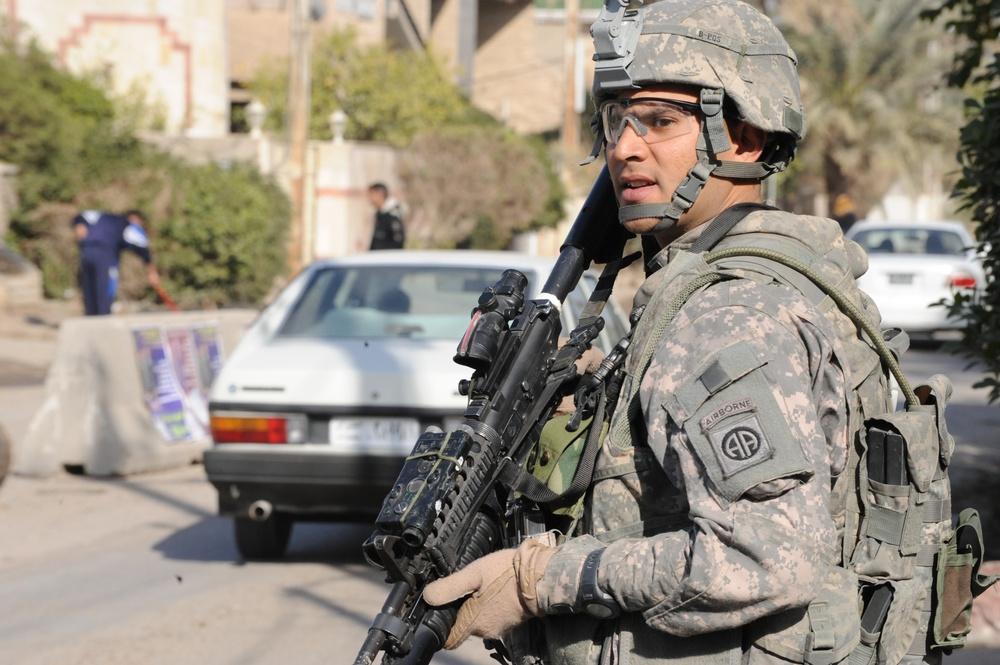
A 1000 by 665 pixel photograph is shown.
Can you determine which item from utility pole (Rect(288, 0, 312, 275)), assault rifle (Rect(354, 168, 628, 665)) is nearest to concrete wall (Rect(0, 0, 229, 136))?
utility pole (Rect(288, 0, 312, 275))

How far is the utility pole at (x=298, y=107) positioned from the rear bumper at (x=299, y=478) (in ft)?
45.4

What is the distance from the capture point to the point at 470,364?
2.29m

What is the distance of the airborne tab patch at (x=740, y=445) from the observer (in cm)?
183

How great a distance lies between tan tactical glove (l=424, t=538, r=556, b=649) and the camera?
6.72ft

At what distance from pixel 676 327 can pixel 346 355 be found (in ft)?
14.2

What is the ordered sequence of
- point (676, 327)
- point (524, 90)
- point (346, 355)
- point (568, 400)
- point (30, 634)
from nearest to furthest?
point (676, 327), point (568, 400), point (30, 634), point (346, 355), point (524, 90)

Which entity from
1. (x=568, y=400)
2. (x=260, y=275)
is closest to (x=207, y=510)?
(x=568, y=400)

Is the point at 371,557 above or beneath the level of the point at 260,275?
above

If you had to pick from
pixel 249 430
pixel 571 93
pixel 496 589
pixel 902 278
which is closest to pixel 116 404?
pixel 249 430

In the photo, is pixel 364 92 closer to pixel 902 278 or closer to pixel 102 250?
pixel 102 250

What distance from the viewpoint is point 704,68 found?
86.1 inches

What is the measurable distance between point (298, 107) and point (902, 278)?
32.3ft

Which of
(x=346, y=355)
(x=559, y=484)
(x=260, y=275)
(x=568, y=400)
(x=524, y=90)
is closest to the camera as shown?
(x=559, y=484)

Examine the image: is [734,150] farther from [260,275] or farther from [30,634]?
[260,275]
